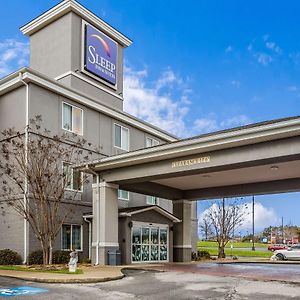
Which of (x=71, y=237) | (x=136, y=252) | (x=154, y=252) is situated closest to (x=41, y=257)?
(x=71, y=237)

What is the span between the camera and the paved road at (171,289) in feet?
38.1

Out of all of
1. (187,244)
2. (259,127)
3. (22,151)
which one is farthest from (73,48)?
(259,127)

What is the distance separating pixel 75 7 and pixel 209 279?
64.9ft

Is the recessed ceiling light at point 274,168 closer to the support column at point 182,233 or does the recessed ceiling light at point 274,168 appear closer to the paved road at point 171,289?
the paved road at point 171,289

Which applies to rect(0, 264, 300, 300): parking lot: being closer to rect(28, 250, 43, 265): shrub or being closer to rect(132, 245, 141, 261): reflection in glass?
rect(28, 250, 43, 265): shrub

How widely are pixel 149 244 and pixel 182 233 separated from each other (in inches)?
112

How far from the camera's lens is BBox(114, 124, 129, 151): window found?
95.3ft

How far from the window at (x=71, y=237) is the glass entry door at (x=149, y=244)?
3.00m

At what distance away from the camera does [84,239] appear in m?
24.9

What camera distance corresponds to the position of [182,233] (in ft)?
91.5

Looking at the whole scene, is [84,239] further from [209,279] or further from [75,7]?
[75,7]

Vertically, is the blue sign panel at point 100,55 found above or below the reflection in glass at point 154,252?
above

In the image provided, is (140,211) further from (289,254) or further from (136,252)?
(289,254)

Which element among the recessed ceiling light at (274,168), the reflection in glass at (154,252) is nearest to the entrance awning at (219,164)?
the recessed ceiling light at (274,168)
